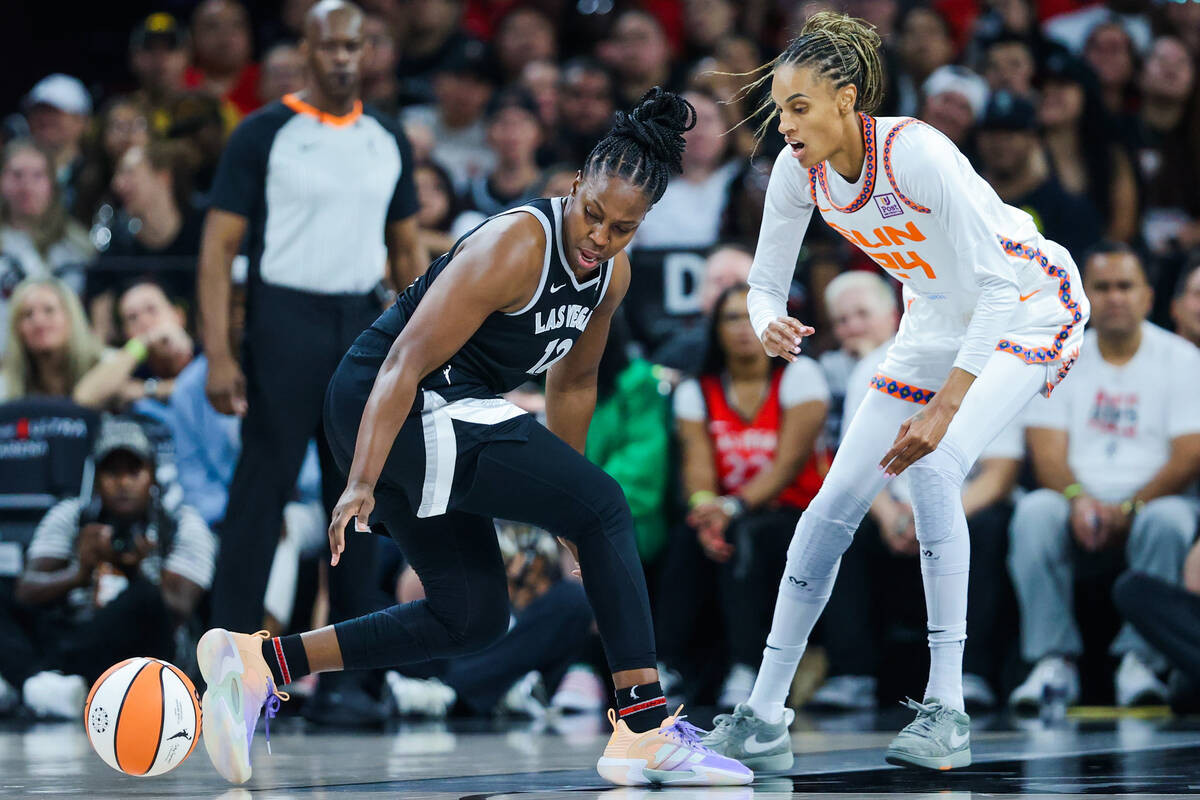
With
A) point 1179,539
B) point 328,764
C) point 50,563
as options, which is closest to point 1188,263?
point 1179,539

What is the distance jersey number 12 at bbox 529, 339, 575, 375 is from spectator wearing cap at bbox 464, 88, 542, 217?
4469 millimetres

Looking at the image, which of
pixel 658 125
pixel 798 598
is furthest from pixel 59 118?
pixel 798 598

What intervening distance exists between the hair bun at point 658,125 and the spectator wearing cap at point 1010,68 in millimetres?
4811

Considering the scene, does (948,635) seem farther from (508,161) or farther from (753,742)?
(508,161)

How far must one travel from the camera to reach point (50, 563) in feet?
22.3

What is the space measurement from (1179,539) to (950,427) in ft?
7.83

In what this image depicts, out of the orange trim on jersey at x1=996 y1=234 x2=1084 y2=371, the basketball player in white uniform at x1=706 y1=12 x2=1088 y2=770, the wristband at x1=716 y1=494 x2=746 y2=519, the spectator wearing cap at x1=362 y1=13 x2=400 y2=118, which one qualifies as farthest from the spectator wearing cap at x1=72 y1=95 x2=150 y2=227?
the orange trim on jersey at x1=996 y1=234 x2=1084 y2=371

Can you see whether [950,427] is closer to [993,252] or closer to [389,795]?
[993,252]

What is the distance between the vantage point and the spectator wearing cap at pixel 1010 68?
27.4ft

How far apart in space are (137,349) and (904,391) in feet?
14.6

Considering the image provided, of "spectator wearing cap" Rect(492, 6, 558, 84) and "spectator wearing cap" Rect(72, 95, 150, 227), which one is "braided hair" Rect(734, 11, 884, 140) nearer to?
"spectator wearing cap" Rect(492, 6, 558, 84)

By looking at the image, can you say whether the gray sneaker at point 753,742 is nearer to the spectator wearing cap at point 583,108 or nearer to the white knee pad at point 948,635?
the white knee pad at point 948,635

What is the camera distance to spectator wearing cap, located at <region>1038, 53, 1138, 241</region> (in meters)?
8.08

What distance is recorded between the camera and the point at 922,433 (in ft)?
12.7
